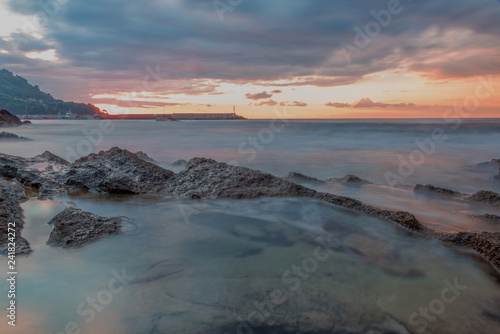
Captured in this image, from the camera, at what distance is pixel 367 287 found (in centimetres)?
305

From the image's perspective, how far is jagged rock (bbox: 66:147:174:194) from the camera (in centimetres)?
613

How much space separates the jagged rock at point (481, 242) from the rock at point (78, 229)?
14.5ft

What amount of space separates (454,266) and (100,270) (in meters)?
3.91

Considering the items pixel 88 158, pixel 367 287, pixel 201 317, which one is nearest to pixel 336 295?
pixel 367 287

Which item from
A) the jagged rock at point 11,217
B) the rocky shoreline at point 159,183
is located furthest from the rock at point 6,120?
the jagged rock at point 11,217

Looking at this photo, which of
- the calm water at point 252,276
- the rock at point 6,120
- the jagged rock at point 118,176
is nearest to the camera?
the calm water at point 252,276

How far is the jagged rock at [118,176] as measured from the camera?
20.1 ft

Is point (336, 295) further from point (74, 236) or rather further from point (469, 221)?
point (469, 221)

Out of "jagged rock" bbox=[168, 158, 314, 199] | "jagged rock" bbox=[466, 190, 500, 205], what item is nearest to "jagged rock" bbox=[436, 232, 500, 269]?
"jagged rock" bbox=[168, 158, 314, 199]

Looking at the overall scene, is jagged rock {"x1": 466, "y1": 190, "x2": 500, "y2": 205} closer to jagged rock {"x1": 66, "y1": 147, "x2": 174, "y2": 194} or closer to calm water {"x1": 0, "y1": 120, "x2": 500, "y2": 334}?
calm water {"x1": 0, "y1": 120, "x2": 500, "y2": 334}

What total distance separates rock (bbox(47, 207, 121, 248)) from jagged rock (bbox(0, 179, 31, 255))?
11.5 inches

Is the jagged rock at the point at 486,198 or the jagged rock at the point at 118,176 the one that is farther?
the jagged rock at the point at 118,176

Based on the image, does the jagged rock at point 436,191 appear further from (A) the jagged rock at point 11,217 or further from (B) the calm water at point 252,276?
(A) the jagged rock at point 11,217

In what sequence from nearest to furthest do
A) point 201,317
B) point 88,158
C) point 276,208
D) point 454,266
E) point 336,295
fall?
point 201,317, point 336,295, point 454,266, point 276,208, point 88,158
